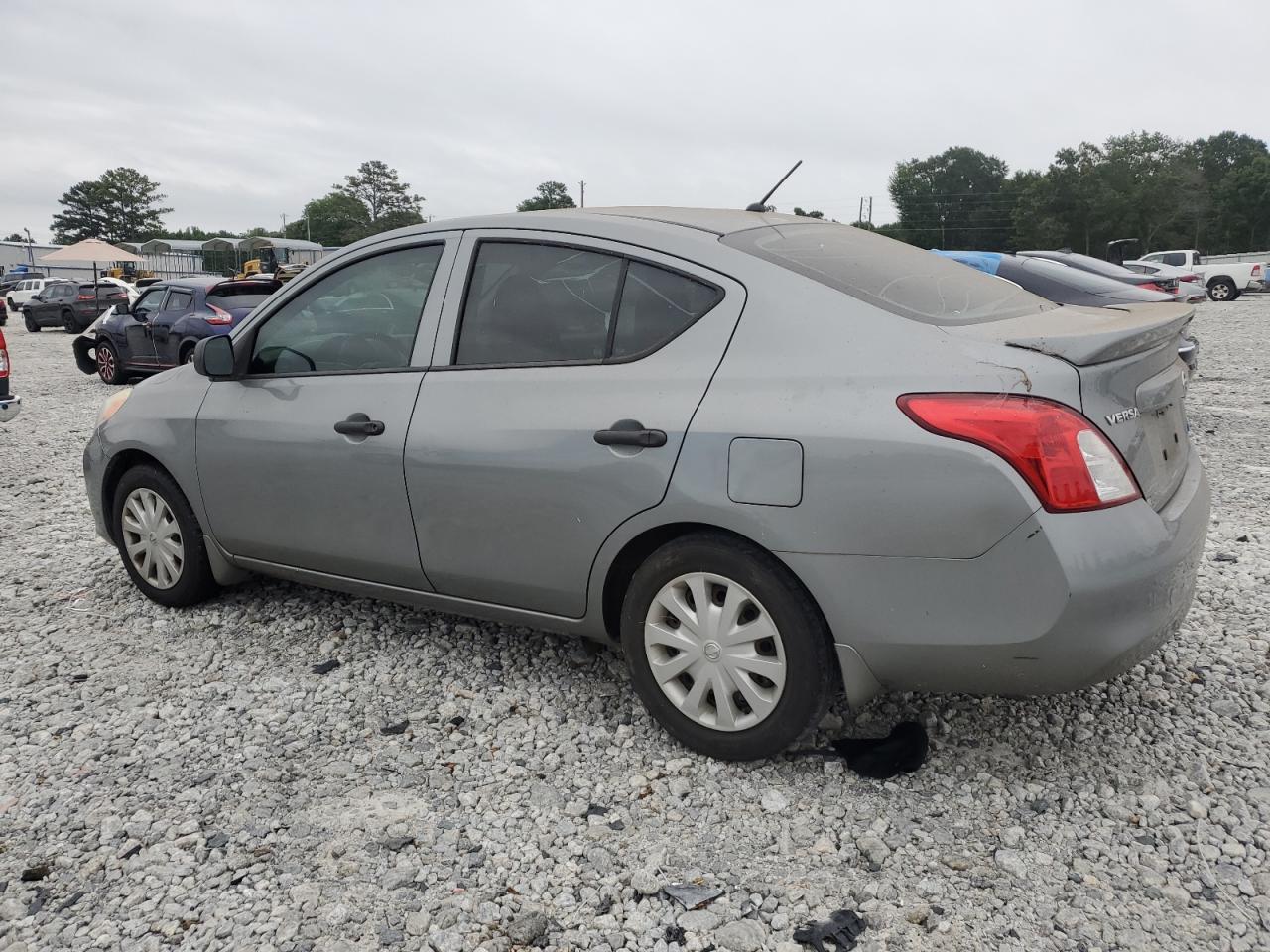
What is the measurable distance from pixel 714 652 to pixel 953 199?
98696mm

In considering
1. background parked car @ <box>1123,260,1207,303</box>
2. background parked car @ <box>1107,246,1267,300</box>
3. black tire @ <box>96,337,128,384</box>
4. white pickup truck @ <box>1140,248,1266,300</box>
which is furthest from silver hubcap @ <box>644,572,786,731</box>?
white pickup truck @ <box>1140,248,1266,300</box>

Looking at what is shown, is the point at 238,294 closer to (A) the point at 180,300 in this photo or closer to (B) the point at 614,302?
(A) the point at 180,300

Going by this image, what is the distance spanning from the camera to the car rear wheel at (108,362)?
14.9 m

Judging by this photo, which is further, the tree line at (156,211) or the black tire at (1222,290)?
the tree line at (156,211)

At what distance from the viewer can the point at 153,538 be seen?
449 centimetres

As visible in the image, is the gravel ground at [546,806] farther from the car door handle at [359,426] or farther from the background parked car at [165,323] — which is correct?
the background parked car at [165,323]

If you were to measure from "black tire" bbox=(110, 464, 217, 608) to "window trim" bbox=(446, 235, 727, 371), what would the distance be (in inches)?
60.8

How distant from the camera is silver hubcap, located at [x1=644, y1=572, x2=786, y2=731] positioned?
114 inches

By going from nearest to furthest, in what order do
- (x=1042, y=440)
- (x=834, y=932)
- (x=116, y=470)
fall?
(x=834, y=932), (x=1042, y=440), (x=116, y=470)

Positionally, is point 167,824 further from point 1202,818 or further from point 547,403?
point 1202,818

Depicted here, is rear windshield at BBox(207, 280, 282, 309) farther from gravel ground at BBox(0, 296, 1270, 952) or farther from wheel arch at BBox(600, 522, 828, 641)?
wheel arch at BBox(600, 522, 828, 641)

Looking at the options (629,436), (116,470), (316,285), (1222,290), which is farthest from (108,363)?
(1222,290)

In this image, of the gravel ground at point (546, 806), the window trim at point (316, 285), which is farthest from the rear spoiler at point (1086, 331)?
the window trim at point (316, 285)

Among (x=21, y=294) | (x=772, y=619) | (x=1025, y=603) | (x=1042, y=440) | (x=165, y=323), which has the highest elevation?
(x=1042, y=440)
